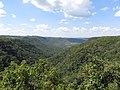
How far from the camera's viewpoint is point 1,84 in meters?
41.5

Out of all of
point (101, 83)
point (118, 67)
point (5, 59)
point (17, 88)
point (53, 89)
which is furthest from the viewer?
point (5, 59)

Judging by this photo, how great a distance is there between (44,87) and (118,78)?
15457 millimetres

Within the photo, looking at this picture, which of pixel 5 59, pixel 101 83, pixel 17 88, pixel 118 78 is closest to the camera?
pixel 17 88

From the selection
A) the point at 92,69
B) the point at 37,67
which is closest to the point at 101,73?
the point at 92,69

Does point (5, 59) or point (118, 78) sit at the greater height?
point (118, 78)

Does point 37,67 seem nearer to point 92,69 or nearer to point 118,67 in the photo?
point 92,69

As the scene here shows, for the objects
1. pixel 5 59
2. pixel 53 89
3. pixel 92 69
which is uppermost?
pixel 92 69

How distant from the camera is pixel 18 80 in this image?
39.3 m

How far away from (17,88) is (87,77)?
532 inches

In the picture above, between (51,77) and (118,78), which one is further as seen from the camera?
(118,78)

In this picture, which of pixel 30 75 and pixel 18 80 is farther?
pixel 30 75

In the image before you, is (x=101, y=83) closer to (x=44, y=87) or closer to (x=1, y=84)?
(x=44, y=87)

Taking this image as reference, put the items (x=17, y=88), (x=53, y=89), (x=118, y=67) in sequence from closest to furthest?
(x=17, y=88)
(x=53, y=89)
(x=118, y=67)

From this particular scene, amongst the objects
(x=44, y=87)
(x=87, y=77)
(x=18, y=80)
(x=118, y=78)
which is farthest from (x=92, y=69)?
(x=18, y=80)
